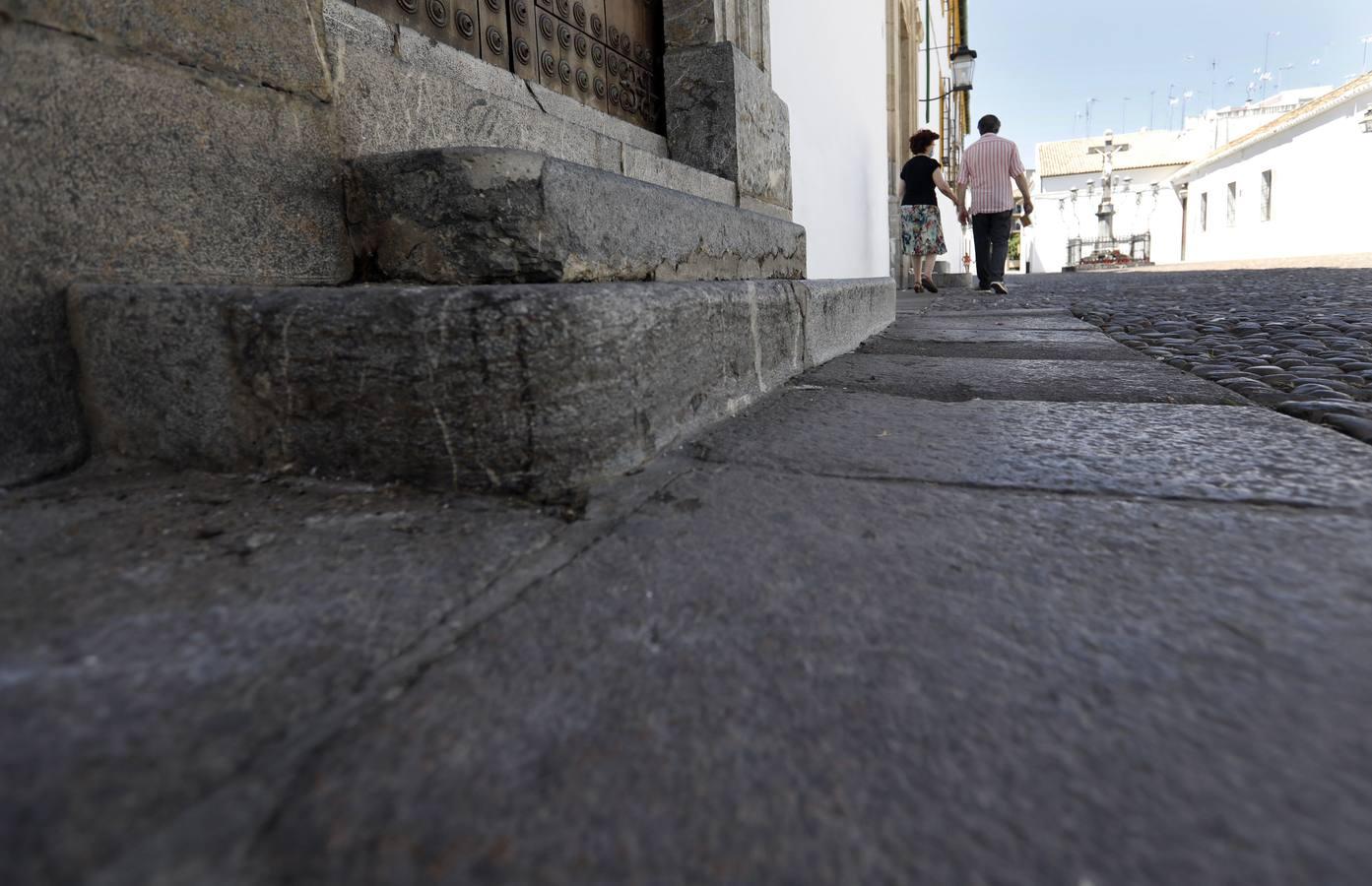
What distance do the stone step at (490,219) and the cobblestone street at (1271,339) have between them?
4.65 feet

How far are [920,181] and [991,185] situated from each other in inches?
33.0

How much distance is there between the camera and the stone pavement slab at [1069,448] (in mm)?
1119

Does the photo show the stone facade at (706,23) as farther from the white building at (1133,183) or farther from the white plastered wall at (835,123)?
the white building at (1133,183)

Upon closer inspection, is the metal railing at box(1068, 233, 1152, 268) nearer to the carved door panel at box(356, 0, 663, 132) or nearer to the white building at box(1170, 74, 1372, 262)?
the white building at box(1170, 74, 1372, 262)

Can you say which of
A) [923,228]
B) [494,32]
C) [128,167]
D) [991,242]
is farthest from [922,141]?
[128,167]

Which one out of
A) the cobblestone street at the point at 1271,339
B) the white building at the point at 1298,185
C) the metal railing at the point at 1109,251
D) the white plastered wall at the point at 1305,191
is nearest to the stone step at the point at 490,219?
the cobblestone street at the point at 1271,339

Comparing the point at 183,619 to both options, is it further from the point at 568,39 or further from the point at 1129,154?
the point at 1129,154

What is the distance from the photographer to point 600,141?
244 cm

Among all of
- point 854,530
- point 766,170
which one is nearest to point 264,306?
point 854,530

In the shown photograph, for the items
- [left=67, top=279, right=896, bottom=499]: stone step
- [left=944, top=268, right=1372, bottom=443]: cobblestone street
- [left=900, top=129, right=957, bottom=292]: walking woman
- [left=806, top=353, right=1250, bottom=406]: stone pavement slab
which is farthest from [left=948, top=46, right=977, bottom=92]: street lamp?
[left=67, top=279, right=896, bottom=499]: stone step

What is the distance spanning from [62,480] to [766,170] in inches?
121

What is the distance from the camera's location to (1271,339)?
2.99 meters

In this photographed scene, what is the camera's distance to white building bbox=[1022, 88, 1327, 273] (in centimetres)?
3347

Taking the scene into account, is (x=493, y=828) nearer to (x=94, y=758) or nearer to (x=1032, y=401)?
(x=94, y=758)
